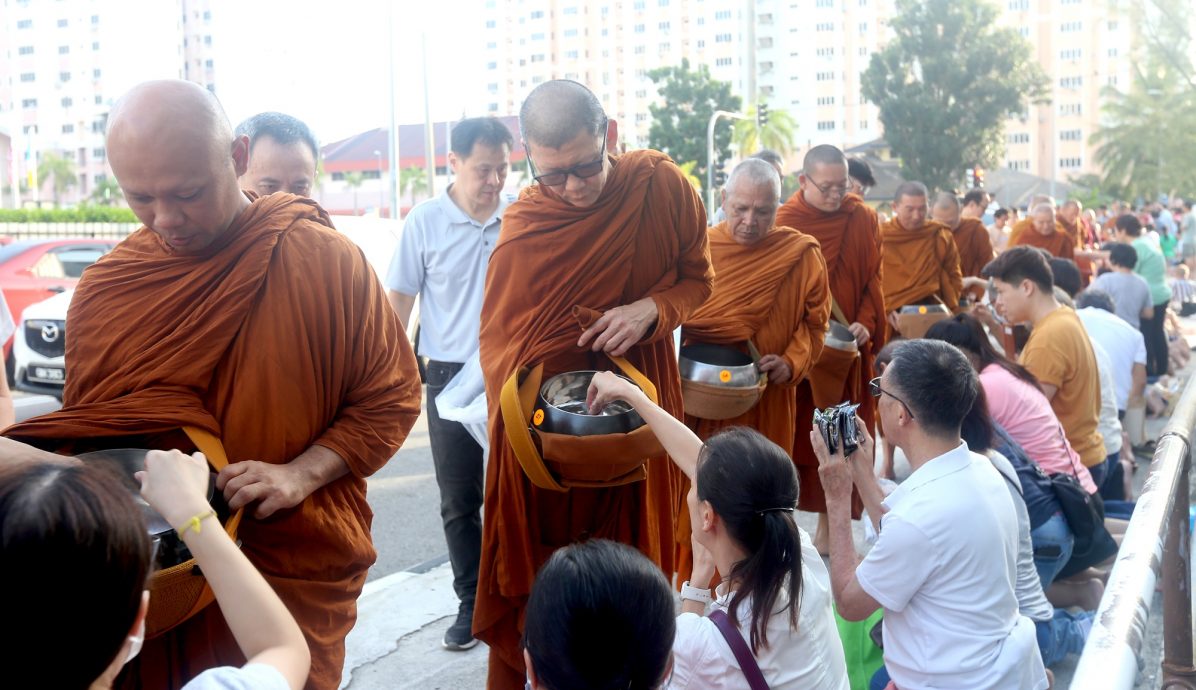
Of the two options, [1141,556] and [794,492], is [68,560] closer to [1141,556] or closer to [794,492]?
[794,492]

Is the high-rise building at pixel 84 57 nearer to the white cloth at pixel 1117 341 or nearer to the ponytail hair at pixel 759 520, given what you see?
the white cloth at pixel 1117 341

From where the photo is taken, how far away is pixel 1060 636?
4.10 meters

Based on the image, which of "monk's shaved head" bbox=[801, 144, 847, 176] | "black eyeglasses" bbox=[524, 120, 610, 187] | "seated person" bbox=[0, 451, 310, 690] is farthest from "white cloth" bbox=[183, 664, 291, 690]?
"monk's shaved head" bbox=[801, 144, 847, 176]

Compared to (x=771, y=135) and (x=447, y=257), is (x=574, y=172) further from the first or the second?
(x=771, y=135)

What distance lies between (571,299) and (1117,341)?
5.08m

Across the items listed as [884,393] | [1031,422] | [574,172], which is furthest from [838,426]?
[1031,422]

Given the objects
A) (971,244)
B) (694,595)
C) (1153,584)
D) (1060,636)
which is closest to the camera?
(1153,584)

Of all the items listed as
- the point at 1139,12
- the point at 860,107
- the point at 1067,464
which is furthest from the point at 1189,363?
the point at 860,107

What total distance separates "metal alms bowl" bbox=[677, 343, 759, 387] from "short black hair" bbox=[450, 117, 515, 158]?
116 cm

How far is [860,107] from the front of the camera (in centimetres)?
9831

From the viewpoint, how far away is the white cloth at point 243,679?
1.73 m

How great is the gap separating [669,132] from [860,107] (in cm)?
3849

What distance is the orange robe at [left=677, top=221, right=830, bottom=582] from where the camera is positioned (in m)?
4.86

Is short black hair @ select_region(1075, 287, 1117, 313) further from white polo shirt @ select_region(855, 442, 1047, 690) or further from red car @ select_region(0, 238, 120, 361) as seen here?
red car @ select_region(0, 238, 120, 361)
